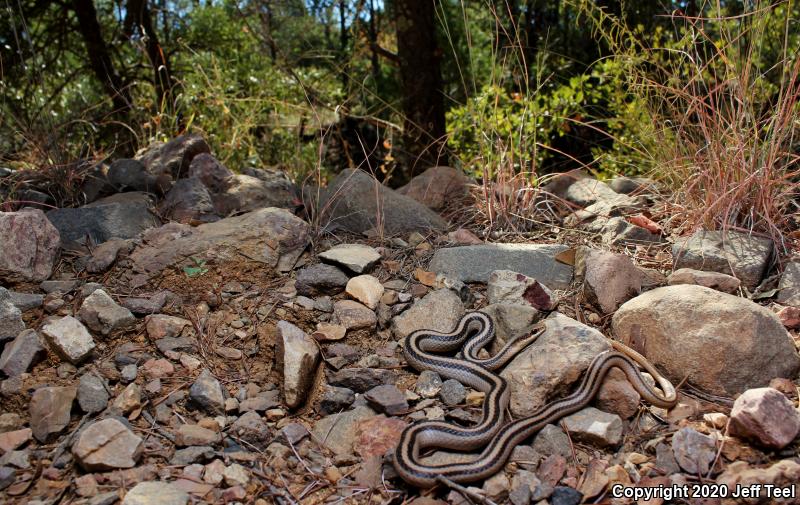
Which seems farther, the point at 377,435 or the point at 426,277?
the point at 426,277

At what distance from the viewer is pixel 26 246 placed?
396 centimetres

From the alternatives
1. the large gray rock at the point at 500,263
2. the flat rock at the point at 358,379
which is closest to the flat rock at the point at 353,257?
the large gray rock at the point at 500,263

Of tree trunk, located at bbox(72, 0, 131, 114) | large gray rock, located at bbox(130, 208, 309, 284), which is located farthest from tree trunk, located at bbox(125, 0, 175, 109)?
large gray rock, located at bbox(130, 208, 309, 284)

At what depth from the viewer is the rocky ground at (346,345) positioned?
9.28ft

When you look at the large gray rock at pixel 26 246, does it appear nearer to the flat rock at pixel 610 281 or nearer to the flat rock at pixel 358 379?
the flat rock at pixel 358 379

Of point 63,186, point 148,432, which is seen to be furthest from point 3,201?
point 148,432

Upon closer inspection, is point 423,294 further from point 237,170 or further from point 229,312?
point 237,170

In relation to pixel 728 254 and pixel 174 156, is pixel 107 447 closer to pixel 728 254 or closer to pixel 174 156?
pixel 174 156

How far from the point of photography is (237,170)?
6703 millimetres

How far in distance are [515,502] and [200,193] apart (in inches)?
133

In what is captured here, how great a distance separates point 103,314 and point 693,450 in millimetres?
3002

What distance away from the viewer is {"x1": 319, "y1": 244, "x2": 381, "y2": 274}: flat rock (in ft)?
13.7

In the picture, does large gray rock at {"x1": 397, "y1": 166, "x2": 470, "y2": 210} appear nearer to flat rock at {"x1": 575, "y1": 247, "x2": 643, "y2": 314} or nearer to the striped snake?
flat rock at {"x1": 575, "y1": 247, "x2": 643, "y2": 314}

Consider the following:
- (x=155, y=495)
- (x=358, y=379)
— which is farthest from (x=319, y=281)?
(x=155, y=495)
